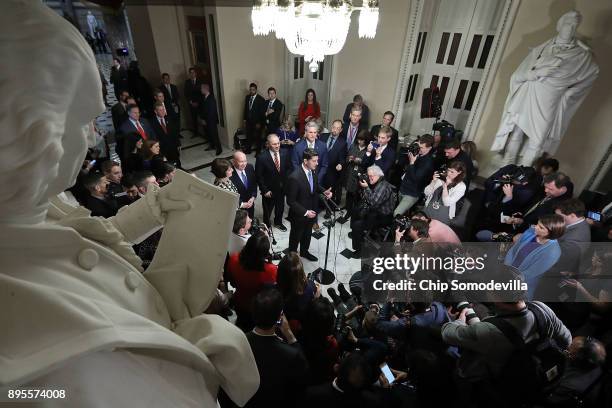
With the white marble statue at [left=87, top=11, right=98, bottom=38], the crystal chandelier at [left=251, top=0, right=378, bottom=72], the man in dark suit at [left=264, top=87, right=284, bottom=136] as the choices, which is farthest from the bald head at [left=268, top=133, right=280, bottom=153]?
the white marble statue at [left=87, top=11, right=98, bottom=38]

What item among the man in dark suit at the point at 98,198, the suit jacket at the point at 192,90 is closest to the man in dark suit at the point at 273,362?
the man in dark suit at the point at 98,198

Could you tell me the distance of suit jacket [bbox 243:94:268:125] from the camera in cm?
763

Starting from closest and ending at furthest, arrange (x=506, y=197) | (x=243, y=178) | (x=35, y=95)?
(x=35, y=95)
(x=243, y=178)
(x=506, y=197)

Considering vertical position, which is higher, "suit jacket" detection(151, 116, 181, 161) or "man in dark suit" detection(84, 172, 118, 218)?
"man in dark suit" detection(84, 172, 118, 218)

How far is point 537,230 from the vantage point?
3.15 m

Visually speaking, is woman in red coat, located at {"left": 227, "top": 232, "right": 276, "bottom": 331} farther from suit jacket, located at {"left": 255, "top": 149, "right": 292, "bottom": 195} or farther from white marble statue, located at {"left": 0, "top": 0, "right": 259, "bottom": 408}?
suit jacket, located at {"left": 255, "top": 149, "right": 292, "bottom": 195}

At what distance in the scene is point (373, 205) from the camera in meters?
4.36

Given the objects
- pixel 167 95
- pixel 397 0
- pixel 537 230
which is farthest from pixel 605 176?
pixel 167 95

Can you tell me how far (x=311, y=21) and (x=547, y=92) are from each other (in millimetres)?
4233

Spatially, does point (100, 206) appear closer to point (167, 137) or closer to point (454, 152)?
point (167, 137)

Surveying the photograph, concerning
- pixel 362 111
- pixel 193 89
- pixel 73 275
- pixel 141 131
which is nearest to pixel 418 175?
pixel 362 111

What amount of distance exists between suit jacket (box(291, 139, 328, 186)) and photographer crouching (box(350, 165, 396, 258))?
88cm

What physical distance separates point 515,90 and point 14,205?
21.1 feet

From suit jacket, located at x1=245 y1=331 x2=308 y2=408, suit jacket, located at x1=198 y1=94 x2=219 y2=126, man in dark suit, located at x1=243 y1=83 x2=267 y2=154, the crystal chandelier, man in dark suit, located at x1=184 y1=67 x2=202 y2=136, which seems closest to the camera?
suit jacket, located at x1=245 y1=331 x2=308 y2=408
